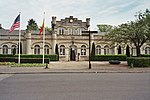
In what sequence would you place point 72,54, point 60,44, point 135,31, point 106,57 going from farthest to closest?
point 72,54, point 60,44, point 106,57, point 135,31

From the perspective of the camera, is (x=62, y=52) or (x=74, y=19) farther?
(x=74, y=19)

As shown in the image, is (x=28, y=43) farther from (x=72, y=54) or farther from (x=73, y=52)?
(x=73, y=52)

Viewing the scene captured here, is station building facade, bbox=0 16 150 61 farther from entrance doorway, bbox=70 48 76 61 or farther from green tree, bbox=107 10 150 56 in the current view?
green tree, bbox=107 10 150 56

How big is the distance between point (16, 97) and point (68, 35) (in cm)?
3958

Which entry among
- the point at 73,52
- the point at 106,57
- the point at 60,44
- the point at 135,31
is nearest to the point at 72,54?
the point at 73,52

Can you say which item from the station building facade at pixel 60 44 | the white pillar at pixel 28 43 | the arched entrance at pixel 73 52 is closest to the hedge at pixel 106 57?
the station building facade at pixel 60 44

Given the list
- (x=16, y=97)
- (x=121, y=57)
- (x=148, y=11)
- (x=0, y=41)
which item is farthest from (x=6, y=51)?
(x=16, y=97)

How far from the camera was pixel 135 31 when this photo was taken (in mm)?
27188

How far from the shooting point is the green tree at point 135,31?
26894 millimetres

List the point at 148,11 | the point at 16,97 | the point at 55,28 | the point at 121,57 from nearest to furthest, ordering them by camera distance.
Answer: the point at 16,97 → the point at 148,11 → the point at 121,57 → the point at 55,28

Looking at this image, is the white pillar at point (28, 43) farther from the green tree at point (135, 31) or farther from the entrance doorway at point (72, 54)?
the green tree at point (135, 31)

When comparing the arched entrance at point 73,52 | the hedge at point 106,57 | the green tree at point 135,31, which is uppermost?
the green tree at point 135,31

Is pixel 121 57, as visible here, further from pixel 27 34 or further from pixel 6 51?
pixel 6 51

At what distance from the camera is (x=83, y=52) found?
1866 inches
